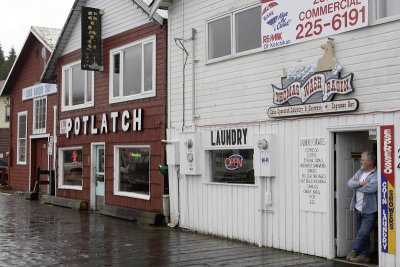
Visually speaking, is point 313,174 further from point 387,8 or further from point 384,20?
point 387,8

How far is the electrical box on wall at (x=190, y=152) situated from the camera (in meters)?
11.5

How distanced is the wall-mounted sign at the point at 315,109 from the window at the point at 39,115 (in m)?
13.0

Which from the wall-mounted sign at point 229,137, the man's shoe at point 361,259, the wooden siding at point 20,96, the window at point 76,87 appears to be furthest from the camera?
the wooden siding at point 20,96

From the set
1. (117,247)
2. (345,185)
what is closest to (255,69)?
(345,185)

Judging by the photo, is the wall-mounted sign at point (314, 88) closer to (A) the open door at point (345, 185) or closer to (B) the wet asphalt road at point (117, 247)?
(A) the open door at point (345, 185)

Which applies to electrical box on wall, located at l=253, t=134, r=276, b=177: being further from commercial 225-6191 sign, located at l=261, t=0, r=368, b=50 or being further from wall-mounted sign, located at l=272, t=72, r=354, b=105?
commercial 225-6191 sign, located at l=261, t=0, r=368, b=50

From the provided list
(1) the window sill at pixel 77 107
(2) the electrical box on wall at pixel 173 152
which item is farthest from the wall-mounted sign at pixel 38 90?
(2) the electrical box on wall at pixel 173 152

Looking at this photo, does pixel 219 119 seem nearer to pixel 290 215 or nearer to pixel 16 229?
pixel 290 215

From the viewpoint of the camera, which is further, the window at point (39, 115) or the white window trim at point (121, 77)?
the window at point (39, 115)

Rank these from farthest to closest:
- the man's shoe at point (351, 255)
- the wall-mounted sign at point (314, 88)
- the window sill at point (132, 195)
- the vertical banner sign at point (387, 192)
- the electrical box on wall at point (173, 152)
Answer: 1. the window sill at point (132, 195)
2. the electrical box on wall at point (173, 152)
3. the wall-mounted sign at point (314, 88)
4. the man's shoe at point (351, 255)
5. the vertical banner sign at point (387, 192)

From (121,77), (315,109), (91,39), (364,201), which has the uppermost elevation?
(91,39)

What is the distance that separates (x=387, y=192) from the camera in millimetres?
7895

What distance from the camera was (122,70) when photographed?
14.8 meters

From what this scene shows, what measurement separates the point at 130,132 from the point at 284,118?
228 inches
